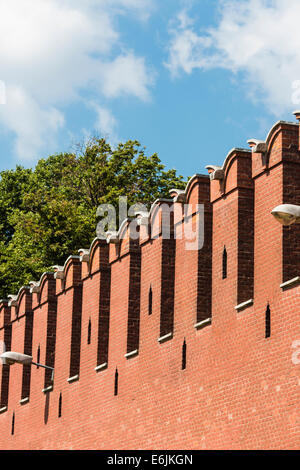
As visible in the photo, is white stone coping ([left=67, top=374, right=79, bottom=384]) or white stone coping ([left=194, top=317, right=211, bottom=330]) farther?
white stone coping ([left=67, top=374, right=79, bottom=384])

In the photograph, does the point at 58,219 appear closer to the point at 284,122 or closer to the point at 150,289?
the point at 150,289

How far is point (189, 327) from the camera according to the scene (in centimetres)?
2477

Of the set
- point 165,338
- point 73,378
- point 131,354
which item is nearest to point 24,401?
point 73,378

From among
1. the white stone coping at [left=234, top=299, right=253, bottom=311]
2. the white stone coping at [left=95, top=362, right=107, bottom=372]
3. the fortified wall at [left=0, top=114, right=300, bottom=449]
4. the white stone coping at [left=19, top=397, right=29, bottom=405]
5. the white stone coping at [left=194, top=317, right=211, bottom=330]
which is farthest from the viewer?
the white stone coping at [left=19, top=397, right=29, bottom=405]

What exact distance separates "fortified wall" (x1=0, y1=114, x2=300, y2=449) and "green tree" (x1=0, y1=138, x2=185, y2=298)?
561 inches

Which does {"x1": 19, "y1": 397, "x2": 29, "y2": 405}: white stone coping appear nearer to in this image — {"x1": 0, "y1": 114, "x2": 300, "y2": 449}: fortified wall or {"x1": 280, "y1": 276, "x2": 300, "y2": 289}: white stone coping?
{"x1": 0, "y1": 114, "x2": 300, "y2": 449}: fortified wall

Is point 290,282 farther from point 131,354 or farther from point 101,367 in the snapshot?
point 101,367

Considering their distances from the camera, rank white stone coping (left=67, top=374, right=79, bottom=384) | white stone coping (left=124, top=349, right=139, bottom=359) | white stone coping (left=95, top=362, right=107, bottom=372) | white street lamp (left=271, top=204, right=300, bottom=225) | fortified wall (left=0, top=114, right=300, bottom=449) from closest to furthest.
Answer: white street lamp (left=271, top=204, right=300, bottom=225) → fortified wall (left=0, top=114, right=300, bottom=449) → white stone coping (left=124, top=349, right=139, bottom=359) → white stone coping (left=95, top=362, right=107, bottom=372) → white stone coping (left=67, top=374, right=79, bottom=384)

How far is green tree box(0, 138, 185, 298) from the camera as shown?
159ft

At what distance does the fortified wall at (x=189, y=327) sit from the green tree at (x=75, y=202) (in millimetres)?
14249

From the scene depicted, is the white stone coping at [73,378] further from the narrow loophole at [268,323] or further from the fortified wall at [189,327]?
the narrow loophole at [268,323]

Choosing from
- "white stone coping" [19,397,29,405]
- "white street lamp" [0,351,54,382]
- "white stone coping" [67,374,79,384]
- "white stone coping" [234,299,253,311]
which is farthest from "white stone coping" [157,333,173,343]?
"white stone coping" [19,397,29,405]

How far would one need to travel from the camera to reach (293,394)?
66.6ft
